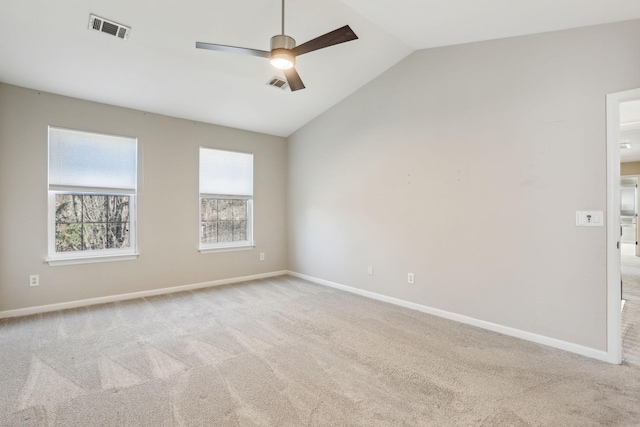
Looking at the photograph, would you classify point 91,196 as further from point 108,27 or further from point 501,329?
point 501,329

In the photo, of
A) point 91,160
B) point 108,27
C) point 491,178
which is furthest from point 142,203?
point 491,178

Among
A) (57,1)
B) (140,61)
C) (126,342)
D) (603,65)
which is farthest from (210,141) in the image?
(603,65)

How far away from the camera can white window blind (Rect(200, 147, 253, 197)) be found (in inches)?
195

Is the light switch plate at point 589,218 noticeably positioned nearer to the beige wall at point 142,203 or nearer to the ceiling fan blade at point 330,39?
the ceiling fan blade at point 330,39

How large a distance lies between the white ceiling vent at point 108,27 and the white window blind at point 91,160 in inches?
63.3

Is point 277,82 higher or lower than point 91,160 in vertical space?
higher

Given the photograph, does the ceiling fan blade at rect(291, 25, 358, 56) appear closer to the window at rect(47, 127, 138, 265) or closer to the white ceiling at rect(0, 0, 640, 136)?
the white ceiling at rect(0, 0, 640, 136)

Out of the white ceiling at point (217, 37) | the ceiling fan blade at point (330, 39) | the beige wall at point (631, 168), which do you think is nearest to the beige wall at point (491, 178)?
the white ceiling at point (217, 37)

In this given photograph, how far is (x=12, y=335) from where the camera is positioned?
117 inches

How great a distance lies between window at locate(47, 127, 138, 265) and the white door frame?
525cm

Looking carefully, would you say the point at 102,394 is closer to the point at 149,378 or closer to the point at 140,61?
the point at 149,378

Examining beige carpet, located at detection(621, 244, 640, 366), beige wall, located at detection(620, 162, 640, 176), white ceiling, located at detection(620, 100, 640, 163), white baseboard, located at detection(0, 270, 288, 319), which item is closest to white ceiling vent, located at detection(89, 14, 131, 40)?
white baseboard, located at detection(0, 270, 288, 319)

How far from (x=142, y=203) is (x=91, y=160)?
2.61 ft

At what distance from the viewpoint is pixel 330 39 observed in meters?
2.35
